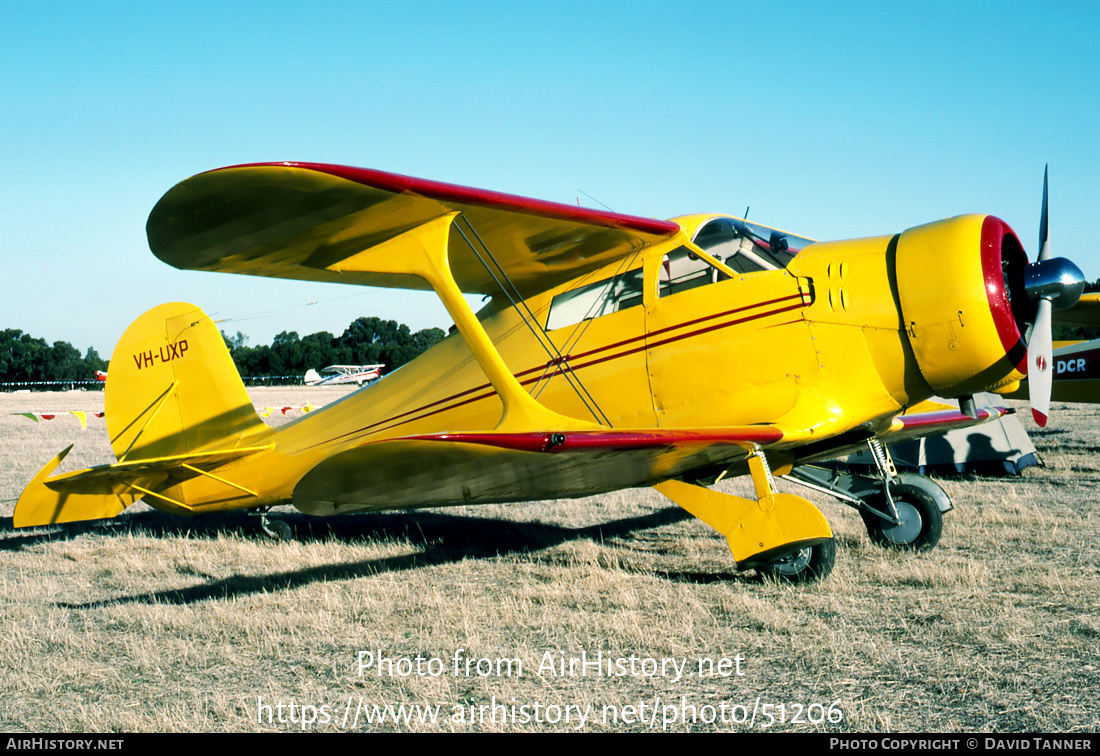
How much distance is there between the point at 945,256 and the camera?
4.63 meters

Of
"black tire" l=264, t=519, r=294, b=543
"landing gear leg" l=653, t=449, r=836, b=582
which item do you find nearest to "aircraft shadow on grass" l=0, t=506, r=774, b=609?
"black tire" l=264, t=519, r=294, b=543

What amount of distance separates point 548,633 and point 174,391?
492cm

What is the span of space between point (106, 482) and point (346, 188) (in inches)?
168

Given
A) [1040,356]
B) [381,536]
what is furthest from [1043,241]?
[381,536]

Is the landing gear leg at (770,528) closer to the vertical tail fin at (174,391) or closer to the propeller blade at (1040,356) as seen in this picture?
the propeller blade at (1040,356)

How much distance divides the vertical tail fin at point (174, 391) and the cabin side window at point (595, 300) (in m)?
3.31

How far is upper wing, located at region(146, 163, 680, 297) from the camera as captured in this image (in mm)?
4004

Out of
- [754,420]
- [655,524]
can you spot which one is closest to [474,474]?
[754,420]

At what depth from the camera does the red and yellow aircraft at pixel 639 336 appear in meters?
4.23

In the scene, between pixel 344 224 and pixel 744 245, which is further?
pixel 744 245

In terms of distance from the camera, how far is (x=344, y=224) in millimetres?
4582

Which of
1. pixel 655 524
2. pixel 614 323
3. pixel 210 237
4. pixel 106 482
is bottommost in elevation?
pixel 655 524

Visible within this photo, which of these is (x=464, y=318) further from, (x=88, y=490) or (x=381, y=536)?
(x=88, y=490)

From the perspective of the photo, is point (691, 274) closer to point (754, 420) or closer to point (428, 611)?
point (754, 420)
